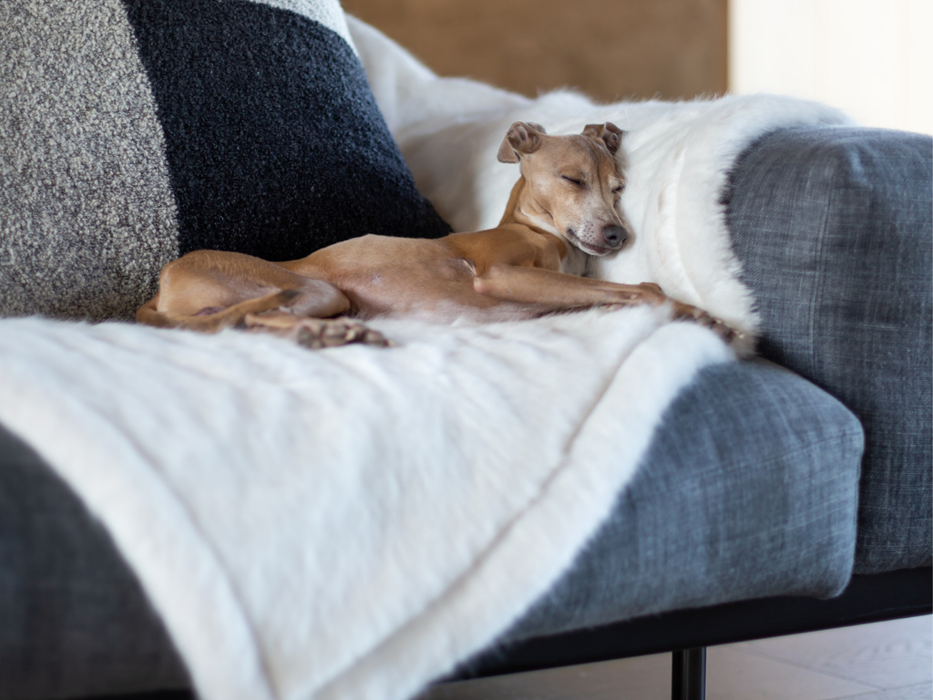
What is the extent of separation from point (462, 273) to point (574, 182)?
0.27 meters

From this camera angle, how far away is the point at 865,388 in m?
0.82

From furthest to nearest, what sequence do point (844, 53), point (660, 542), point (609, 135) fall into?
point (844, 53)
point (609, 135)
point (660, 542)

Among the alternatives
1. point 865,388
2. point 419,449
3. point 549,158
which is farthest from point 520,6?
point 419,449

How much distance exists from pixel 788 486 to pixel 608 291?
1.41 feet

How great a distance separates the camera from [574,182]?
1.33 metres

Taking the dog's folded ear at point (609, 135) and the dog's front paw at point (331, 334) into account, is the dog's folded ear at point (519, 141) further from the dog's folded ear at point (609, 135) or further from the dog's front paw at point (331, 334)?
the dog's front paw at point (331, 334)

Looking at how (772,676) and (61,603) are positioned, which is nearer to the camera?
(61,603)

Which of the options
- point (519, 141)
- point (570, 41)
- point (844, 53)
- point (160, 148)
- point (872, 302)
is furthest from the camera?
point (844, 53)

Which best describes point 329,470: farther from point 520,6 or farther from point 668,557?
point 520,6

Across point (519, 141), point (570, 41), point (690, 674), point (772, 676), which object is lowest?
point (772, 676)

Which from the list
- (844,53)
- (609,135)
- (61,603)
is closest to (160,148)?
(609,135)

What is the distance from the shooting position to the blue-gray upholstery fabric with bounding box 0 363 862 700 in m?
0.53

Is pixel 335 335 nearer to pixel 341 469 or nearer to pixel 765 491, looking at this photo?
pixel 341 469

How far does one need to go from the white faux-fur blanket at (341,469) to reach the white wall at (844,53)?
2320mm
